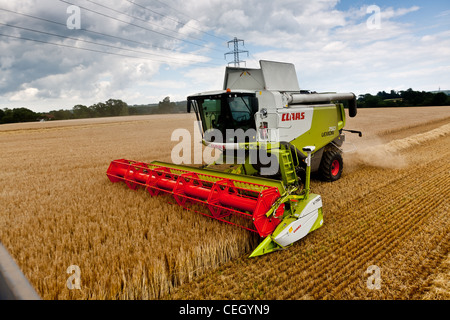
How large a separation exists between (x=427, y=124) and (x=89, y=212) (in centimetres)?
2040

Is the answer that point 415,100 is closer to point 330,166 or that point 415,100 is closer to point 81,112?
point 330,166

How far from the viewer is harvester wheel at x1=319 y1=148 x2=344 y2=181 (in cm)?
602

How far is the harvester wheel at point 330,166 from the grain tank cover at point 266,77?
1.55 m

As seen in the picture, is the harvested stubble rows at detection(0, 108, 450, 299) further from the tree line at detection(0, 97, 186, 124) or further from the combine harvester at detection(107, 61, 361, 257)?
the tree line at detection(0, 97, 186, 124)

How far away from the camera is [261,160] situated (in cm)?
502

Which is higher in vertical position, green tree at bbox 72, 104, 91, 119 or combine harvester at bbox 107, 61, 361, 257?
green tree at bbox 72, 104, 91, 119

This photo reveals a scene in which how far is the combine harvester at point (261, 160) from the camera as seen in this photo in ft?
11.3

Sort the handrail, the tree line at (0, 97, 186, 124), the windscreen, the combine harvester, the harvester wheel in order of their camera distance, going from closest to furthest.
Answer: the handrail, the combine harvester, the windscreen, the harvester wheel, the tree line at (0, 97, 186, 124)

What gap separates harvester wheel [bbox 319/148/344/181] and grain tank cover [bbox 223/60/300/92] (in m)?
1.55

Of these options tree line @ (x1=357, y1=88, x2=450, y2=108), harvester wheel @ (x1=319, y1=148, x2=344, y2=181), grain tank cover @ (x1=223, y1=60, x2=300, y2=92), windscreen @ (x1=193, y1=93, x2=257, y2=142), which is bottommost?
harvester wheel @ (x1=319, y1=148, x2=344, y2=181)

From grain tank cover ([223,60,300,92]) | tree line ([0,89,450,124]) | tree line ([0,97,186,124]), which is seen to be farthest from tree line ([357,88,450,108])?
grain tank cover ([223,60,300,92])

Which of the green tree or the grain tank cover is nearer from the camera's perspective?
the grain tank cover
